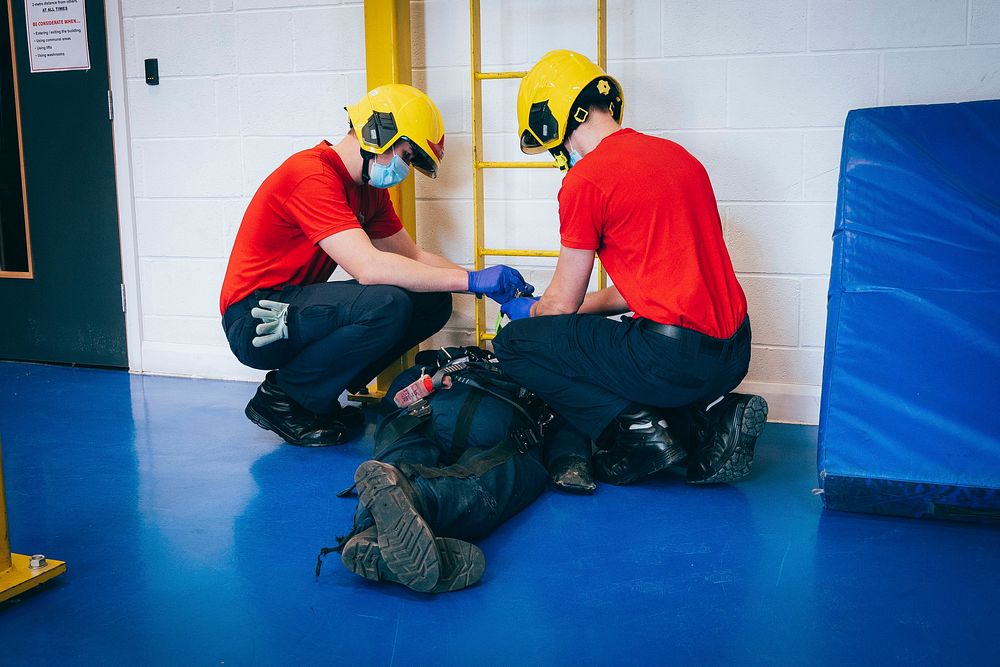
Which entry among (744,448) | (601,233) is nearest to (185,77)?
(601,233)

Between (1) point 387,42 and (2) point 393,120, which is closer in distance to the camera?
(2) point 393,120

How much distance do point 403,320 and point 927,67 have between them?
199cm

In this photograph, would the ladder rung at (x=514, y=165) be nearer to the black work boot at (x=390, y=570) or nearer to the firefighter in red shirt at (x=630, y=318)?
the firefighter in red shirt at (x=630, y=318)

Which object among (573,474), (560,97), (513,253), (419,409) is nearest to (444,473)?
(419,409)

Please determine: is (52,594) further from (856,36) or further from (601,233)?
(856,36)

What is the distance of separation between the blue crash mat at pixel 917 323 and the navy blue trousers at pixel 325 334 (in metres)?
1.39

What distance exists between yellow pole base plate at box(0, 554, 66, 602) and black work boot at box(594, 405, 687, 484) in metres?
1.50

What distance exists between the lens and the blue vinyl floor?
69.7 inches

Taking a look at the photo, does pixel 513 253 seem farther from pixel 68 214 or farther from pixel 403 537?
pixel 68 214

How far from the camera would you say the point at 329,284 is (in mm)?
3123

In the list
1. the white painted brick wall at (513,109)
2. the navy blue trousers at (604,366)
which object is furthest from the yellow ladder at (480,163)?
the navy blue trousers at (604,366)

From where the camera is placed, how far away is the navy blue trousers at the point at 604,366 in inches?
101

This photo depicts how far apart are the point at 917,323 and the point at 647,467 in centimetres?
84

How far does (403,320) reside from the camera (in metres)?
3.05
